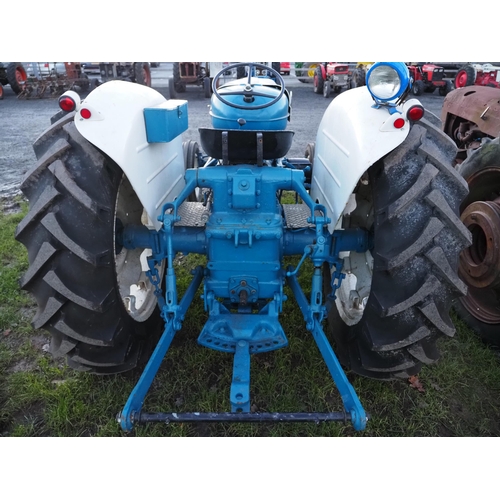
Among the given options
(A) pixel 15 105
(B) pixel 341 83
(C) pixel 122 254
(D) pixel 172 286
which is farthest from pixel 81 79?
(D) pixel 172 286

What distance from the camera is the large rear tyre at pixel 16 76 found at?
36.9ft

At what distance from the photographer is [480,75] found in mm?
11117

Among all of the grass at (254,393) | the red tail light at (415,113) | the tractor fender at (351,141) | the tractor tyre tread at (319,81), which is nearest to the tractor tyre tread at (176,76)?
the tractor tyre tread at (319,81)

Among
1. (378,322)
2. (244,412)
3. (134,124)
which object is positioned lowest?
(244,412)

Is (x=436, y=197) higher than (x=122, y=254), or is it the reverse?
(x=436, y=197)

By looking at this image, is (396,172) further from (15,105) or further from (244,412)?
(15,105)

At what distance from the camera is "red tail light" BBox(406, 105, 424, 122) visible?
5.63ft

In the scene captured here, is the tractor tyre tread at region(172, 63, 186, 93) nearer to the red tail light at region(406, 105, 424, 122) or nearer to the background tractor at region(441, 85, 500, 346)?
the background tractor at region(441, 85, 500, 346)

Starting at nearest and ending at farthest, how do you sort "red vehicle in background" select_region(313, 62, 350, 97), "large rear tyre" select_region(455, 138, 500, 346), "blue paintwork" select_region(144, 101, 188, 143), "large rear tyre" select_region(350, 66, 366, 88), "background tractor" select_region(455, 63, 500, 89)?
"blue paintwork" select_region(144, 101, 188, 143)
"large rear tyre" select_region(455, 138, 500, 346)
"large rear tyre" select_region(350, 66, 366, 88)
"background tractor" select_region(455, 63, 500, 89)
"red vehicle in background" select_region(313, 62, 350, 97)

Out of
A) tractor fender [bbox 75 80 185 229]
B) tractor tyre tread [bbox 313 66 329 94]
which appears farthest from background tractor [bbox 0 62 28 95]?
tractor fender [bbox 75 80 185 229]

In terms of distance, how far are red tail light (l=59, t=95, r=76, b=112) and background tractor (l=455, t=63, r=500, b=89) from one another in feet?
37.8

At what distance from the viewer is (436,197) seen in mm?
1721

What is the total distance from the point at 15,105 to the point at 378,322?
444 inches

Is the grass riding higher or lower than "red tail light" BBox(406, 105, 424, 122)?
lower
